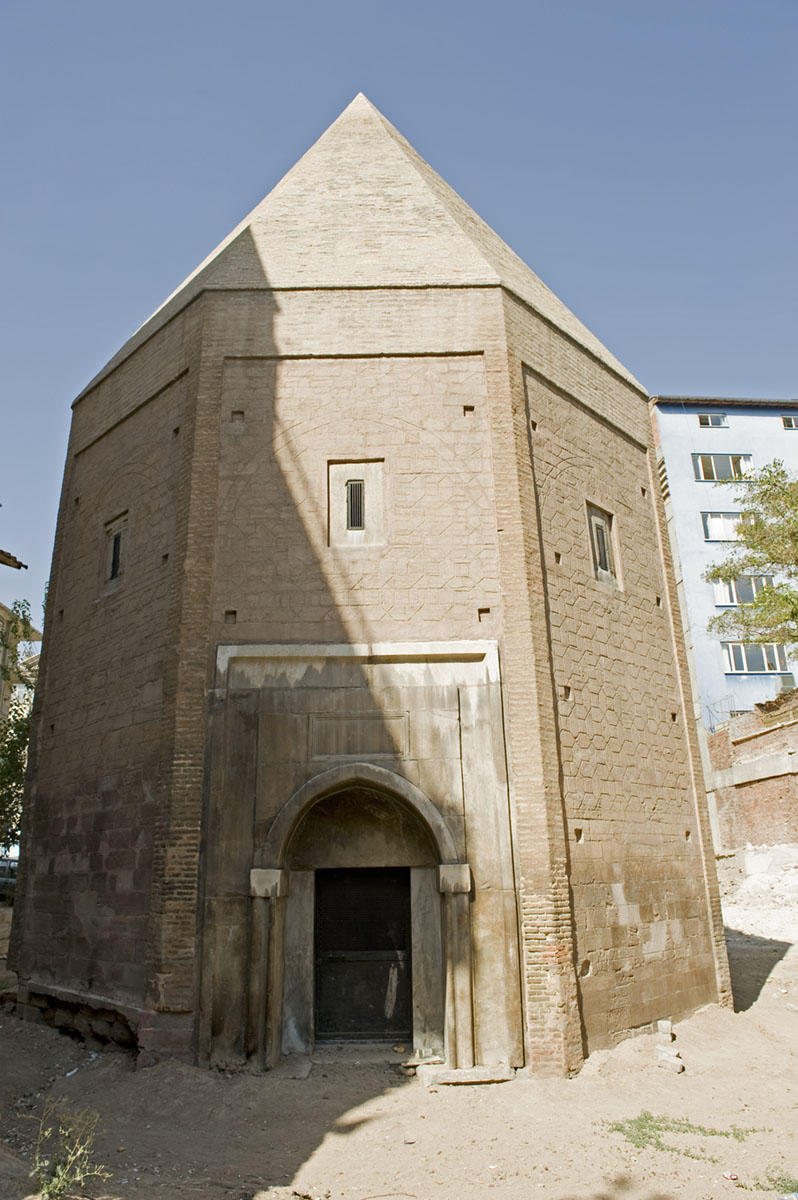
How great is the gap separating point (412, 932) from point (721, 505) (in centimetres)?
2725

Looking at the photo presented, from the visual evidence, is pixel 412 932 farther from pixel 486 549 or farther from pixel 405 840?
pixel 486 549

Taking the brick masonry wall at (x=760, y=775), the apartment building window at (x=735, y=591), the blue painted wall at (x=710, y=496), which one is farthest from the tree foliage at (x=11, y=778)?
the apartment building window at (x=735, y=591)

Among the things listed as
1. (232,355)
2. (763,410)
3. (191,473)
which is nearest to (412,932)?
(191,473)

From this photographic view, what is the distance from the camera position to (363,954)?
902cm

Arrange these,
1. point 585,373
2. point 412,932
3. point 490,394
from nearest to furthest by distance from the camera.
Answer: point 412,932
point 490,394
point 585,373

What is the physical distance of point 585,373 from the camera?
41.6 feet

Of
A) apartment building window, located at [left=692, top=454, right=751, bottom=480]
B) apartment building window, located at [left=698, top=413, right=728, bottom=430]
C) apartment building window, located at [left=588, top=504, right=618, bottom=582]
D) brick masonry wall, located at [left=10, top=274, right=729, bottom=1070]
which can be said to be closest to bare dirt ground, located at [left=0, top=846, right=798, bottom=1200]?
brick masonry wall, located at [left=10, top=274, right=729, bottom=1070]

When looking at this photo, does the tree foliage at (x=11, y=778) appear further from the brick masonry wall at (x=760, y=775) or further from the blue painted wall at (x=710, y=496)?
the blue painted wall at (x=710, y=496)

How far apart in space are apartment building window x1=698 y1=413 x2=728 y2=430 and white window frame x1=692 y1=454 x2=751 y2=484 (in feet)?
4.21

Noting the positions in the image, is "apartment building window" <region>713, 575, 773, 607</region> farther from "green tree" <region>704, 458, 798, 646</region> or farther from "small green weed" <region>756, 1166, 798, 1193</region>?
"small green weed" <region>756, 1166, 798, 1193</region>

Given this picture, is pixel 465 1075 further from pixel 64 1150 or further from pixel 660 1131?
pixel 64 1150

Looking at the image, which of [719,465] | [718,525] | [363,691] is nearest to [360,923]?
[363,691]

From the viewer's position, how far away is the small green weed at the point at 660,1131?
21.8 ft

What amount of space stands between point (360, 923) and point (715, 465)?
93.4ft
